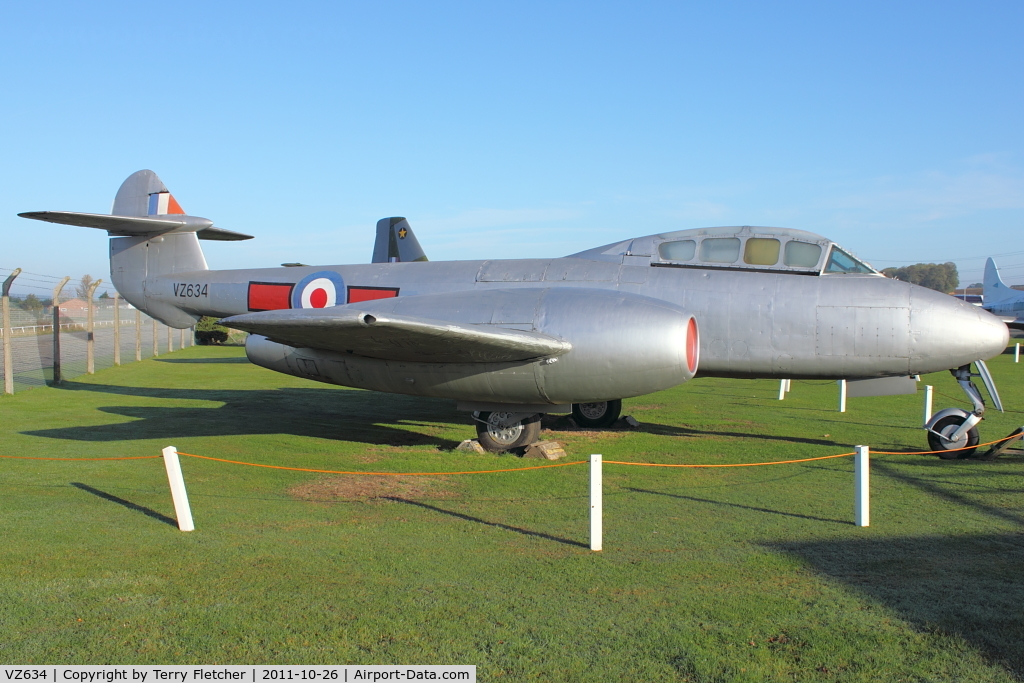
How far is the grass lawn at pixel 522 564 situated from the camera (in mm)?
4078

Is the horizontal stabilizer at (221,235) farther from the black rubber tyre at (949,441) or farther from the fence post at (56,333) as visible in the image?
the black rubber tyre at (949,441)

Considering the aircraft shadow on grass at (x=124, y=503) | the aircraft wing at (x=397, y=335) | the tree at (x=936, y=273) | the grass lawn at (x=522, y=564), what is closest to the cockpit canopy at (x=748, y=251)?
the aircraft wing at (x=397, y=335)

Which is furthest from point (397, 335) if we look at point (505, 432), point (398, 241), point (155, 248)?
point (398, 241)

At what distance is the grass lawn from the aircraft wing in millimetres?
1431

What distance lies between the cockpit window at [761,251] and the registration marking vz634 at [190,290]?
8205 millimetres

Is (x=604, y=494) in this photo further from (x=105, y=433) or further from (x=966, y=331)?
(x=105, y=433)

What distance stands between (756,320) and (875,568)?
160 inches

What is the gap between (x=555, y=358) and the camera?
839cm

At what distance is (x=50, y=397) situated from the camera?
15648mm

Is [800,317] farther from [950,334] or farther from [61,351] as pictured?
[61,351]

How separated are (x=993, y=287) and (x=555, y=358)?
4889 centimetres

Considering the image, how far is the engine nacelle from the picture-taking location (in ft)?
26.6

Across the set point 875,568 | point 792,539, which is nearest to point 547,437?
point 792,539

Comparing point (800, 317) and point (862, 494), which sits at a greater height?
point (800, 317)
